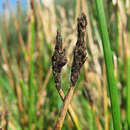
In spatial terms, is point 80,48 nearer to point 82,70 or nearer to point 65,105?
point 65,105

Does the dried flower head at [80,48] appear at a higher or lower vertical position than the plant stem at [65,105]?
higher

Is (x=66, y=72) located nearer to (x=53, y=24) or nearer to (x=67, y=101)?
(x=67, y=101)

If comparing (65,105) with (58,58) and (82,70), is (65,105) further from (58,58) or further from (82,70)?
(82,70)

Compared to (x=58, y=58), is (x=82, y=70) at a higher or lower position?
lower

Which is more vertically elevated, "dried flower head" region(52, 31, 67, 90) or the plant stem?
"dried flower head" region(52, 31, 67, 90)

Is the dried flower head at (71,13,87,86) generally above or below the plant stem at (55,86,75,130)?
above

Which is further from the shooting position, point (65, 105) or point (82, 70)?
point (82, 70)

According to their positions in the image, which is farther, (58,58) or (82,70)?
(82,70)

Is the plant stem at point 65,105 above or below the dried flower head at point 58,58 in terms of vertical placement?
below

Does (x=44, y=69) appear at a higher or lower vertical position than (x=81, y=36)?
lower

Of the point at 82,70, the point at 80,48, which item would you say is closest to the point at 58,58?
the point at 80,48

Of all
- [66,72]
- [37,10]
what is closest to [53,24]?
[37,10]
